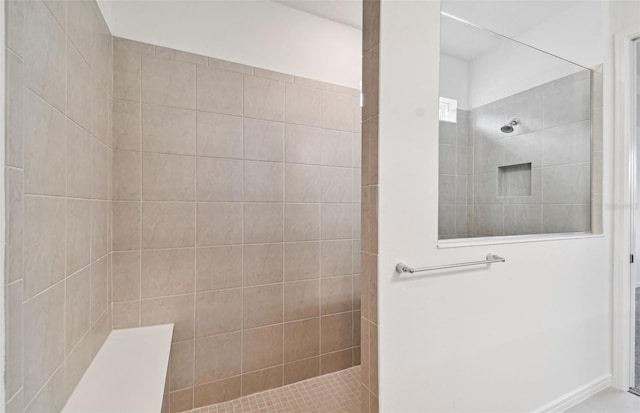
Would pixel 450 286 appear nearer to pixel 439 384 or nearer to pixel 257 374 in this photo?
pixel 439 384

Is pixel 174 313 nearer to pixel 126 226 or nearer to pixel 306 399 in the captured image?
pixel 126 226

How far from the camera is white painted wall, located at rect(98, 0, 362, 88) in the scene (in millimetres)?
1694

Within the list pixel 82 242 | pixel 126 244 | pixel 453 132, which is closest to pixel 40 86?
pixel 82 242

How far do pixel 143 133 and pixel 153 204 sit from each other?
41 centimetres

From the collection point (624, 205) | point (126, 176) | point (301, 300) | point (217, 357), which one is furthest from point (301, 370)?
point (624, 205)

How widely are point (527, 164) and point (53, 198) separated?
2307mm

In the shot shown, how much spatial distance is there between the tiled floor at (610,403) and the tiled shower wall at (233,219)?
1.46m

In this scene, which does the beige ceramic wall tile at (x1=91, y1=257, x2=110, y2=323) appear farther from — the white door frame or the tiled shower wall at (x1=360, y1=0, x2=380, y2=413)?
the white door frame

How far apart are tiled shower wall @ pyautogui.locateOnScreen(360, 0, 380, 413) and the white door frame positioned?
1957 millimetres

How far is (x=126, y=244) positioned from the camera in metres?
1.65

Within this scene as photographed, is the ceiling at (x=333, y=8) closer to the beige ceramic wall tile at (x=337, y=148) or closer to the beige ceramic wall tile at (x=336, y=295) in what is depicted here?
the beige ceramic wall tile at (x=337, y=148)

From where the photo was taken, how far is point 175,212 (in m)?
1.76

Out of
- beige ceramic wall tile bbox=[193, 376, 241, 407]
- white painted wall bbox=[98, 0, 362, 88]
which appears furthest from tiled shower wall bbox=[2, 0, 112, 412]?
beige ceramic wall tile bbox=[193, 376, 241, 407]

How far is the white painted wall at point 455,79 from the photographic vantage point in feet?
4.51
